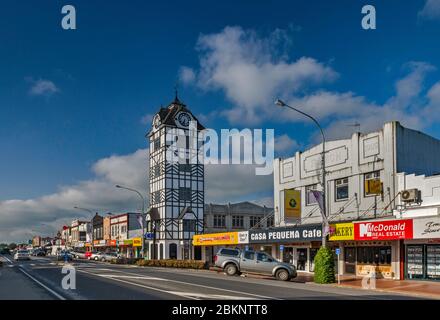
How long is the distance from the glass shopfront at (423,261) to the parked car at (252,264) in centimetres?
616

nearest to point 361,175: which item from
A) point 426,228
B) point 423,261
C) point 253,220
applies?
point 423,261

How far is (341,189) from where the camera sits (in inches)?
1321

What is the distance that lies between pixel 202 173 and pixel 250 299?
1827 inches

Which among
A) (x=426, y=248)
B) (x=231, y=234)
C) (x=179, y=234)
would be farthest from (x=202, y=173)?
(x=426, y=248)

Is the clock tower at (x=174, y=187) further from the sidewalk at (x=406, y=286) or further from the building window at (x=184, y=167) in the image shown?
the sidewalk at (x=406, y=286)

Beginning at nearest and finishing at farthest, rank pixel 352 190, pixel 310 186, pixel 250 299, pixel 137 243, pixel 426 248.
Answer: pixel 250 299, pixel 426 248, pixel 352 190, pixel 310 186, pixel 137 243

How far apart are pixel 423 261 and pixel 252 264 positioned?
9.45 m

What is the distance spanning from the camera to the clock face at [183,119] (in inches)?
2438

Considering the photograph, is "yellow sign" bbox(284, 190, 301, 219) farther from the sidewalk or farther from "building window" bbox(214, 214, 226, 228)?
"building window" bbox(214, 214, 226, 228)

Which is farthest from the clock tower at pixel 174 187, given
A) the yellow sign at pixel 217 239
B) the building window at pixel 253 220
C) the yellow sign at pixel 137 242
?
the yellow sign at pixel 217 239

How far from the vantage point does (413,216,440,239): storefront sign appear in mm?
23781

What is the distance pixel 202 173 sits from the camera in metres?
62.0

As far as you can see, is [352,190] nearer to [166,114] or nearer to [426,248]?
[426,248]

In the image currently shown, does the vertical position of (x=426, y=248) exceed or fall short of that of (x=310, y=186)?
it falls short
